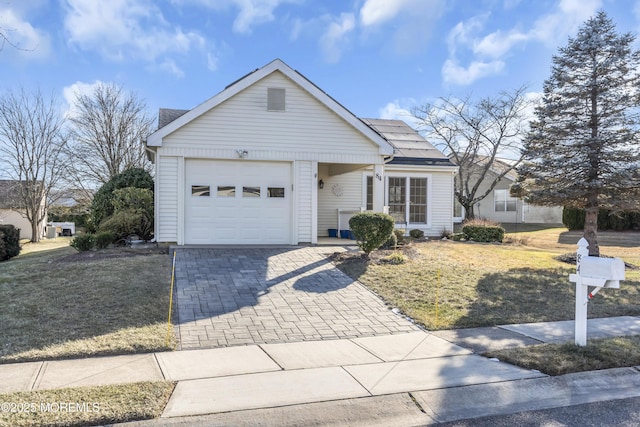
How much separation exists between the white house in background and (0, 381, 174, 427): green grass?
925cm

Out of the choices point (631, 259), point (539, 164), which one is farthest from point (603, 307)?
point (631, 259)

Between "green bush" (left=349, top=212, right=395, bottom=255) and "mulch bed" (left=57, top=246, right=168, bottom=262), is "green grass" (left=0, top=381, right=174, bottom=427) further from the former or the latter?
"green bush" (left=349, top=212, right=395, bottom=255)

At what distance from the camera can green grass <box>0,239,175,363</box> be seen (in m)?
5.92

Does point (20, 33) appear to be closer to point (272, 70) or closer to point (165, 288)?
point (165, 288)

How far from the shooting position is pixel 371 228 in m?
11.8

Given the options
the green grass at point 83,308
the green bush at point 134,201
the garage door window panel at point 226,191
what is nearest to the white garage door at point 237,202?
the garage door window panel at point 226,191

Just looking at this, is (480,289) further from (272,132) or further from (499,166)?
(499,166)

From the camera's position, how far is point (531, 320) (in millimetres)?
7977

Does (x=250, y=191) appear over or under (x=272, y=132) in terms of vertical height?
under

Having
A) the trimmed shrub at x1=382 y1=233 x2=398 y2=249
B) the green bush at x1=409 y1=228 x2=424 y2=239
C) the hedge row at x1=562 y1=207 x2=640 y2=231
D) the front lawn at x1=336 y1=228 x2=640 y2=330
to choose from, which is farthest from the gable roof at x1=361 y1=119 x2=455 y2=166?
the hedge row at x1=562 y1=207 x2=640 y2=231

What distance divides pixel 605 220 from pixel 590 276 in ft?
81.4

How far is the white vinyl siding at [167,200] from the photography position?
43.8 feet

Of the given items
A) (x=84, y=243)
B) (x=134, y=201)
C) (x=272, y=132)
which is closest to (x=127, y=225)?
(x=134, y=201)

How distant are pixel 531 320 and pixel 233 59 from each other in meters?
13.4
